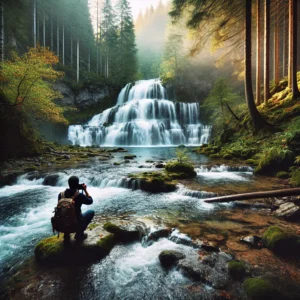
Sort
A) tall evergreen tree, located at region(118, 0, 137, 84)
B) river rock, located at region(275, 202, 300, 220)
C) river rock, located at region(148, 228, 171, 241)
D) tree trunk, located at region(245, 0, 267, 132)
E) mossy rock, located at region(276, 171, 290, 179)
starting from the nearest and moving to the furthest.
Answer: river rock, located at region(148, 228, 171, 241), river rock, located at region(275, 202, 300, 220), mossy rock, located at region(276, 171, 290, 179), tree trunk, located at region(245, 0, 267, 132), tall evergreen tree, located at region(118, 0, 137, 84)

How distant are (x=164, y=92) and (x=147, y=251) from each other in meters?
33.4

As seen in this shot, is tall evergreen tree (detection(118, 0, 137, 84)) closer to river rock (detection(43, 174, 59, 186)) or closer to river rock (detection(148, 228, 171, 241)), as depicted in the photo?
river rock (detection(43, 174, 59, 186))

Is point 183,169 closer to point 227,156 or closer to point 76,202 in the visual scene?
point 227,156

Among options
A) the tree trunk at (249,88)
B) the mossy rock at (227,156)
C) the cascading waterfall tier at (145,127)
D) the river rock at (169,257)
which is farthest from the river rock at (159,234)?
the cascading waterfall tier at (145,127)

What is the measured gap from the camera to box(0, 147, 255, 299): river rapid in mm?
3160

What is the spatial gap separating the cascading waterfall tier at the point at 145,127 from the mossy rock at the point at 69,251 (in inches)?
934

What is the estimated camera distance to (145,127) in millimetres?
27938

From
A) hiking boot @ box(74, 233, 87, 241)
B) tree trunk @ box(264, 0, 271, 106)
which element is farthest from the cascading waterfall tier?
hiking boot @ box(74, 233, 87, 241)

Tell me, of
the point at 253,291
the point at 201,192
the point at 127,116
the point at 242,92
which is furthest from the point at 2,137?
the point at 242,92

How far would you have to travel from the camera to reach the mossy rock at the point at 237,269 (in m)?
3.14

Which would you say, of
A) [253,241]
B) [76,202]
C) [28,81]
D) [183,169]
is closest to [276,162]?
[183,169]

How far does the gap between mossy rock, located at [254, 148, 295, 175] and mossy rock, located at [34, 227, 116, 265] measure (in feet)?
26.7

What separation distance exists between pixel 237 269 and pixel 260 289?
18.6 inches

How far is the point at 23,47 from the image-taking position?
28375 mm
